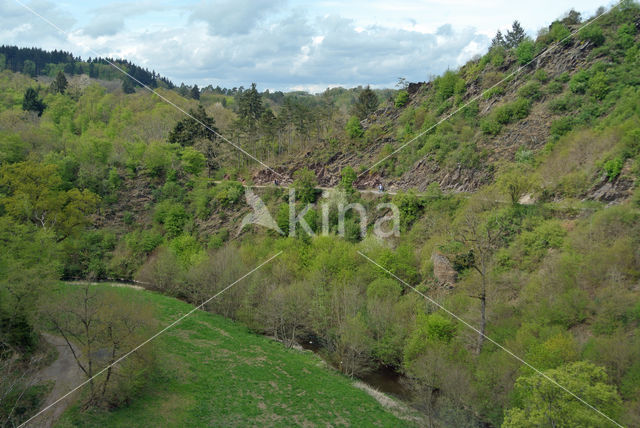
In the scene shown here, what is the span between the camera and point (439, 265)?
82.9ft

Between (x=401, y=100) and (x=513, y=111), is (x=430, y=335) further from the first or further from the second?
(x=401, y=100)

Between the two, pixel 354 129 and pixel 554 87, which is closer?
pixel 554 87

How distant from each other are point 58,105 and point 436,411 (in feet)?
261

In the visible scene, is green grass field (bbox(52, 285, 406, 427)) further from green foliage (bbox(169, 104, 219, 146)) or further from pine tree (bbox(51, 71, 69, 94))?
pine tree (bbox(51, 71, 69, 94))

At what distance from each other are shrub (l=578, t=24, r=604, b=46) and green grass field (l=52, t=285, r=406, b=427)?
32.4 metres

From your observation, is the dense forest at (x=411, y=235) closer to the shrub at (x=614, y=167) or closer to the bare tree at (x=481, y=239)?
the bare tree at (x=481, y=239)

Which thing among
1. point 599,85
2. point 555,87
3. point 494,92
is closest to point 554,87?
point 555,87

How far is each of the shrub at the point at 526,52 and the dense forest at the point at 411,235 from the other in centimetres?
18

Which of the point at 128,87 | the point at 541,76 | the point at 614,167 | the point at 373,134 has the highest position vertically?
the point at 128,87

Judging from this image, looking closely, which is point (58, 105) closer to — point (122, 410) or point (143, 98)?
point (143, 98)

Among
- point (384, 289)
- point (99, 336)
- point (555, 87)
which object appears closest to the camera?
point (99, 336)

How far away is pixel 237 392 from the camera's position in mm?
19344

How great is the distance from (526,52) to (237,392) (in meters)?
36.0

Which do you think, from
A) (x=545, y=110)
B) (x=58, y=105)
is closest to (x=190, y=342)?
(x=545, y=110)
